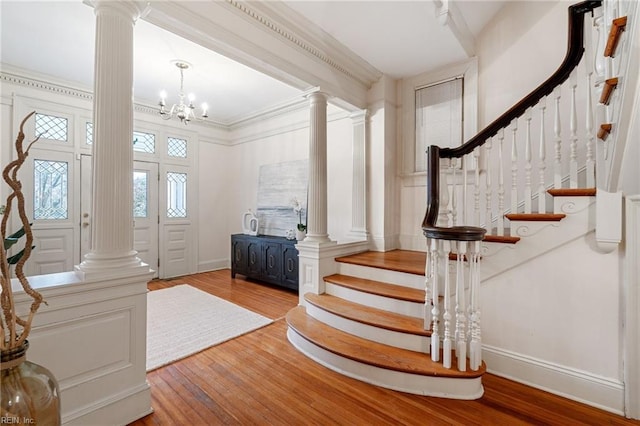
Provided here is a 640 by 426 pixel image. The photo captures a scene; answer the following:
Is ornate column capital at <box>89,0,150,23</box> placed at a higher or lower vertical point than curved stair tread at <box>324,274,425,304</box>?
higher

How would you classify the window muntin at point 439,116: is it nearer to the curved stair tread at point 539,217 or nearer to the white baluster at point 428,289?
the curved stair tread at point 539,217

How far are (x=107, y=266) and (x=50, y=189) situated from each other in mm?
3533

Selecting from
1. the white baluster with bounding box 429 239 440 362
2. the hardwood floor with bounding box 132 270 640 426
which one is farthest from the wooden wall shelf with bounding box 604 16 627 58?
the hardwood floor with bounding box 132 270 640 426

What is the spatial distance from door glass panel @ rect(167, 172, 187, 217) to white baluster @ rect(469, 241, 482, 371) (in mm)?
→ 5138

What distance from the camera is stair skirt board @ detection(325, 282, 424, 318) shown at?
240 centimetres

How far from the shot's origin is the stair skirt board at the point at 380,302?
7.89 ft

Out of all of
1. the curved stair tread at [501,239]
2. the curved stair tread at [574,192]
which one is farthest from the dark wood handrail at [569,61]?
the curved stair tread at [501,239]

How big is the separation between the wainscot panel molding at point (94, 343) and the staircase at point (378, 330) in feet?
4.21

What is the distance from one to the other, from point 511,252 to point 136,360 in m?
2.68

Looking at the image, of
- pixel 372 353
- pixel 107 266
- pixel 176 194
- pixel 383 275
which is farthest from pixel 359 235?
pixel 176 194

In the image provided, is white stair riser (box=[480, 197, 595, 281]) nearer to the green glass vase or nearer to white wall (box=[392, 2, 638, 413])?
white wall (box=[392, 2, 638, 413])

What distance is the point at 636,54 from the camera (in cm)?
135

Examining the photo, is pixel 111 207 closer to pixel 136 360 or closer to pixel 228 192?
pixel 136 360

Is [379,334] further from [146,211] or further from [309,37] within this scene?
[146,211]
